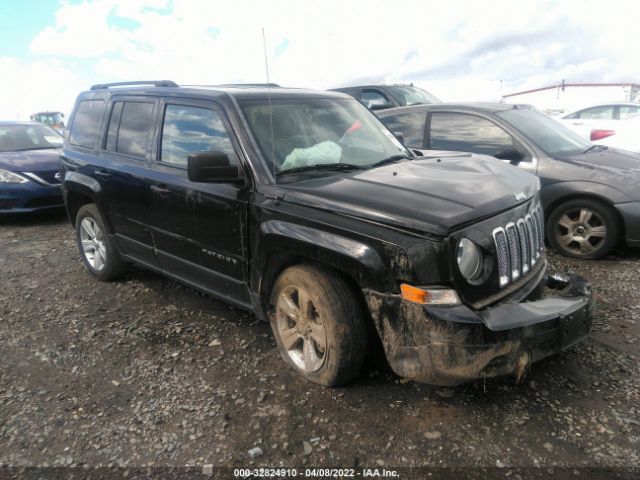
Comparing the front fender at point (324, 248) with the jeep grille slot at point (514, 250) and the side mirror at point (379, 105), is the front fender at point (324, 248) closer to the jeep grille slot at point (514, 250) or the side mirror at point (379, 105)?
the jeep grille slot at point (514, 250)

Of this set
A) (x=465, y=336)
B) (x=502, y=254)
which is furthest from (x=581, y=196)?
(x=465, y=336)

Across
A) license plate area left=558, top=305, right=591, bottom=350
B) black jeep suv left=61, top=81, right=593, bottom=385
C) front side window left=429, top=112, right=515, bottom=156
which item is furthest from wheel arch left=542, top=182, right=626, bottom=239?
license plate area left=558, top=305, right=591, bottom=350

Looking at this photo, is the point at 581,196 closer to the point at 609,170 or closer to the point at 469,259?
the point at 609,170

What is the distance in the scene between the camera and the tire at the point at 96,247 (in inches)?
181

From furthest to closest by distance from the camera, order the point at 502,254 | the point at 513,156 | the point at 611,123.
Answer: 1. the point at 611,123
2. the point at 513,156
3. the point at 502,254

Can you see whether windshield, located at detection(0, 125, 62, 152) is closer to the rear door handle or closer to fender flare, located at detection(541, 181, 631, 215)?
the rear door handle

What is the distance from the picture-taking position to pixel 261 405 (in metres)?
2.85

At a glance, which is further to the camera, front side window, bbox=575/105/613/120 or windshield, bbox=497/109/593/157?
front side window, bbox=575/105/613/120

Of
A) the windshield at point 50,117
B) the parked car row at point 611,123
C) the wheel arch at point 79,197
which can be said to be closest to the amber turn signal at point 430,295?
the wheel arch at point 79,197

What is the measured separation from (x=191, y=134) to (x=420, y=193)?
1.79 metres

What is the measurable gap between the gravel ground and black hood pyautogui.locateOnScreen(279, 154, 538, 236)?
1083 millimetres

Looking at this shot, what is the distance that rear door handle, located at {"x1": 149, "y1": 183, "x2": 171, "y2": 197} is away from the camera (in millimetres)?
3574

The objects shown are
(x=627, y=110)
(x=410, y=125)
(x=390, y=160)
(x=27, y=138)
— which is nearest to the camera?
(x=390, y=160)

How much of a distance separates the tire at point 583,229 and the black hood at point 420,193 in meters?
Result: 1.95
